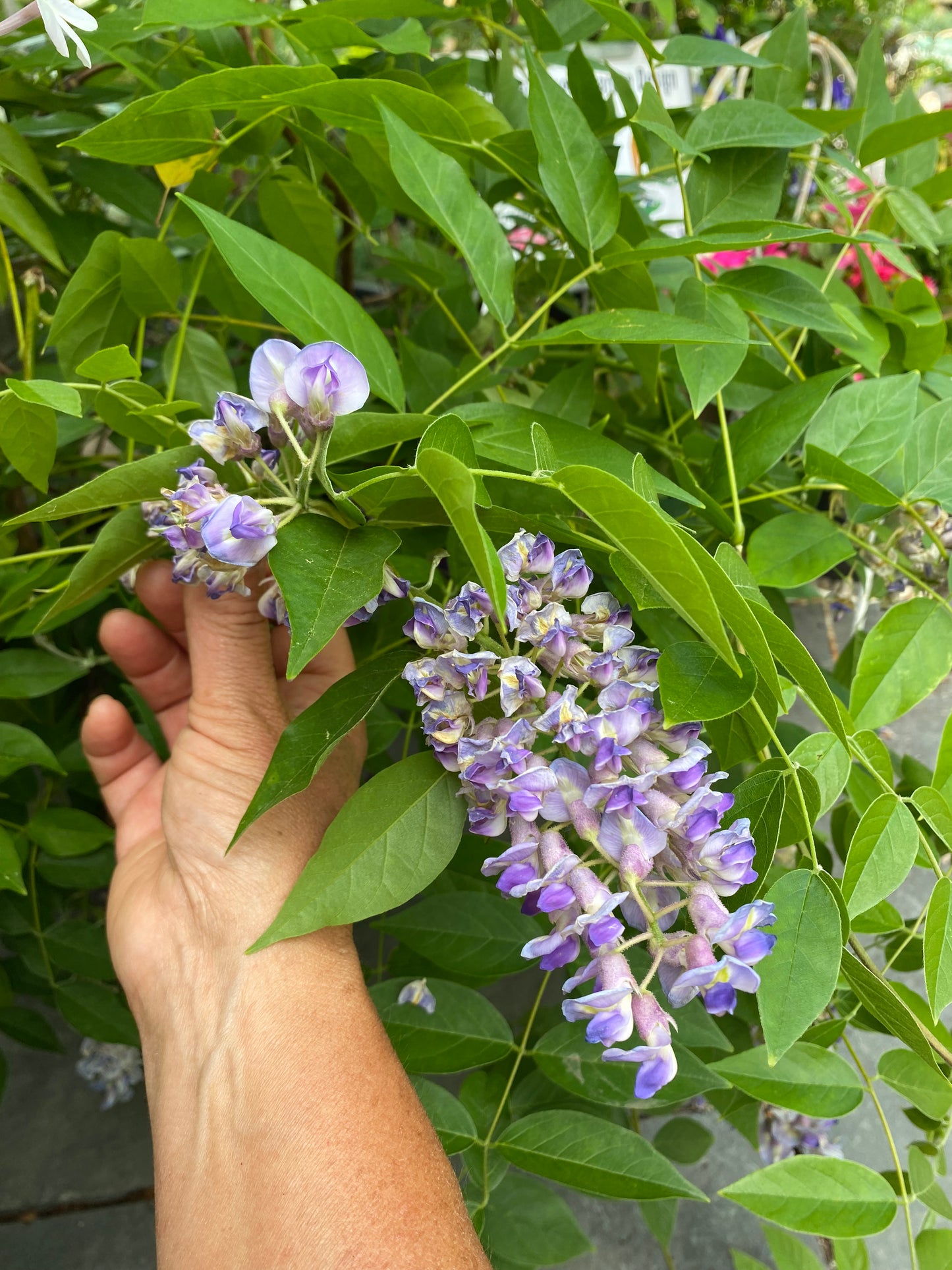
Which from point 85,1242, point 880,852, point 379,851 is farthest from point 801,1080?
point 85,1242

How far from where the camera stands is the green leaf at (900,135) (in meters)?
0.48

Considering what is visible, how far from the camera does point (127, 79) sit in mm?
672

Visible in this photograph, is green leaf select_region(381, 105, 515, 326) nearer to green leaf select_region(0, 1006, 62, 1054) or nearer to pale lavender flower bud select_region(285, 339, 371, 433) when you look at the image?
pale lavender flower bud select_region(285, 339, 371, 433)

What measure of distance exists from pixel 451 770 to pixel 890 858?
0.18 meters

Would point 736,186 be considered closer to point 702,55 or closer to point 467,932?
point 702,55

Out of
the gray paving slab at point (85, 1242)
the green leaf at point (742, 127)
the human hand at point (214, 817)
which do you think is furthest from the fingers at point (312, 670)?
the gray paving slab at point (85, 1242)

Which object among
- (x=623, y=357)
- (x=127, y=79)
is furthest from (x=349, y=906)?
(x=127, y=79)

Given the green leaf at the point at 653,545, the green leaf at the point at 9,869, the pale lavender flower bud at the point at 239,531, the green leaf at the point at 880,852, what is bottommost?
the green leaf at the point at 9,869

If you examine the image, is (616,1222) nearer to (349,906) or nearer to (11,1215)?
(11,1215)

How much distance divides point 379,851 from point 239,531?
0.43ft

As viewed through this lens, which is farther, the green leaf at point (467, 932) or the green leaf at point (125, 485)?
the green leaf at point (467, 932)

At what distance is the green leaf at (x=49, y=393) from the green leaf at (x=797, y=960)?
298 mm

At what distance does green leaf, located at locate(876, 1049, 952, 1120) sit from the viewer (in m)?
0.46

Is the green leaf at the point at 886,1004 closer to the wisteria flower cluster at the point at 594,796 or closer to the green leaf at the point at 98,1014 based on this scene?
the wisteria flower cluster at the point at 594,796
